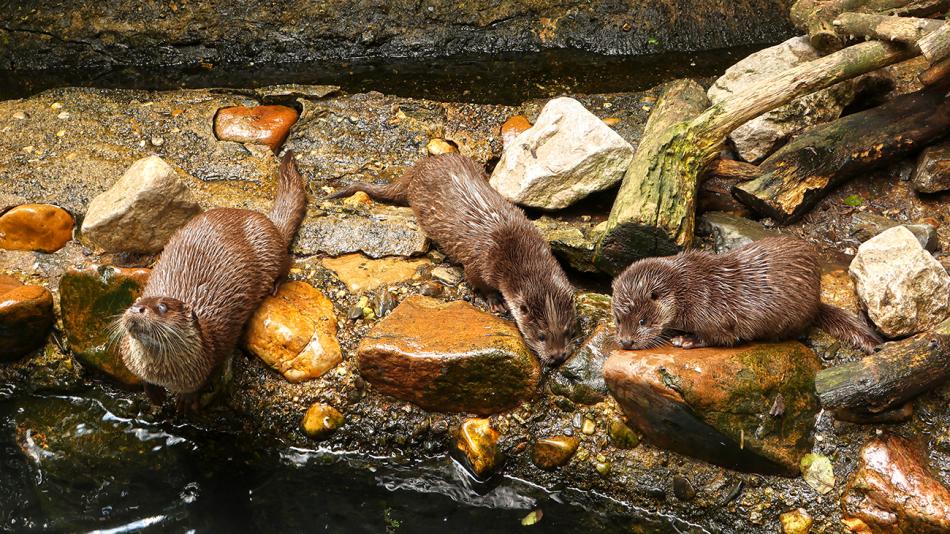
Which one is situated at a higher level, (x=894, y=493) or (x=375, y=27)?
(x=375, y=27)

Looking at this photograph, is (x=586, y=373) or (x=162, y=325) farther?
(x=586, y=373)

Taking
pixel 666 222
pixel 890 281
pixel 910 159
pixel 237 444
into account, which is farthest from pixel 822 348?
pixel 237 444

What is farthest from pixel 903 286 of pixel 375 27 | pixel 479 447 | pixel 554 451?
pixel 375 27

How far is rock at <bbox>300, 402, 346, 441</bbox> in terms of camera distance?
4.34 m

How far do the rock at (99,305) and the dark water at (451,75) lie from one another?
2596 millimetres

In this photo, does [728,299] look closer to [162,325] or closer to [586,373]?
[586,373]

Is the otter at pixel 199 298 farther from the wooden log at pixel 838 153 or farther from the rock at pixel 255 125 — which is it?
the wooden log at pixel 838 153

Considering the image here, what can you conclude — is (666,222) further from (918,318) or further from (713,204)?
(918,318)

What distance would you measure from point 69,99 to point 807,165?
196 inches

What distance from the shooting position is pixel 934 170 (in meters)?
4.78

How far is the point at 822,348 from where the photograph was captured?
4176mm

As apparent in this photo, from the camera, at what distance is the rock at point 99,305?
4.52m

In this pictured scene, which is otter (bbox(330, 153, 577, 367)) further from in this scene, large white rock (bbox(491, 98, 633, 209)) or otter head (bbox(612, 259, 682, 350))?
otter head (bbox(612, 259, 682, 350))

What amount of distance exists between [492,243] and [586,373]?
2.82 feet
